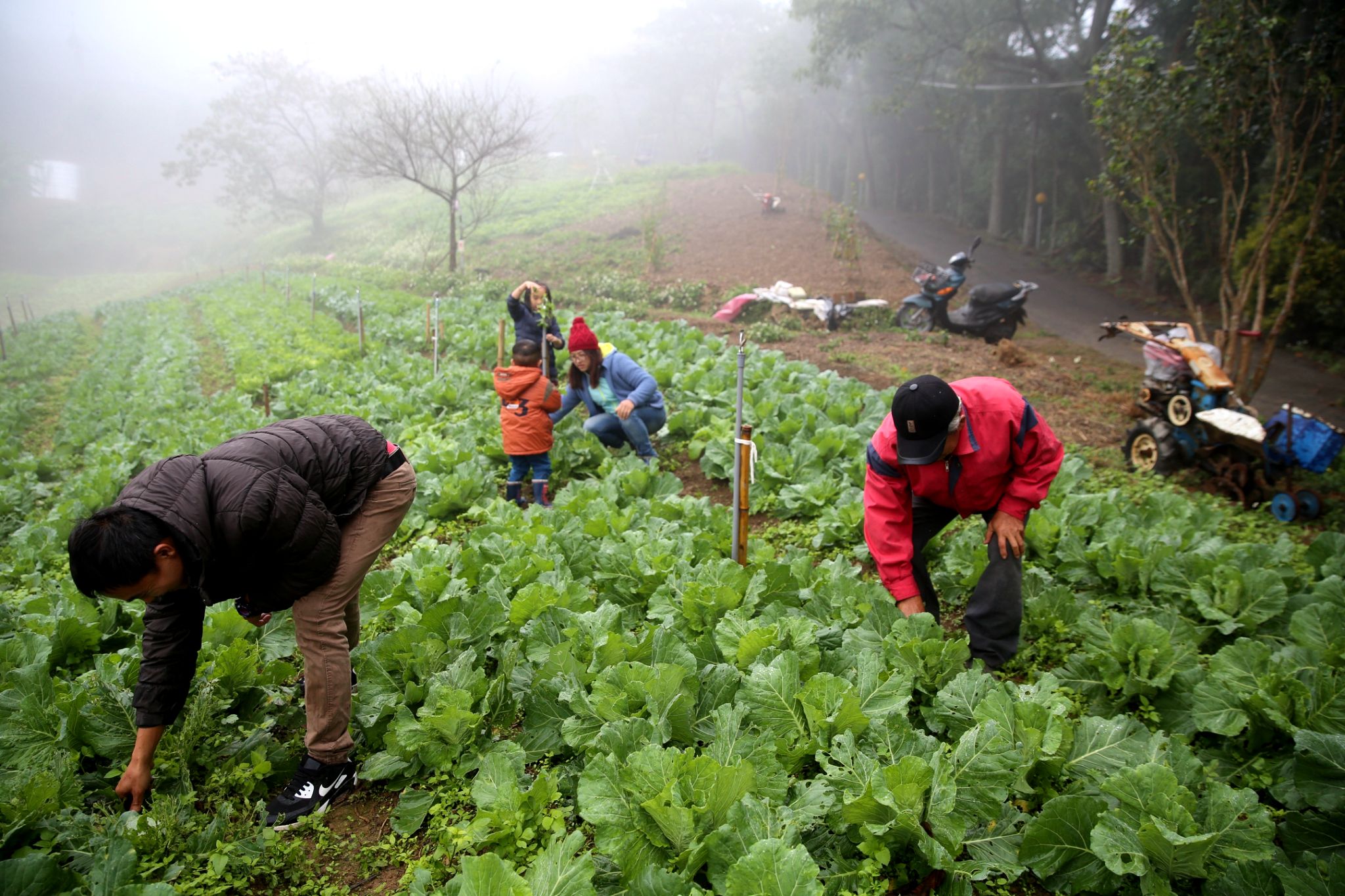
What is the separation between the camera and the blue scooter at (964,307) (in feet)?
40.0

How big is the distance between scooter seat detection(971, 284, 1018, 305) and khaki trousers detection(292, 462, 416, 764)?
11.6m

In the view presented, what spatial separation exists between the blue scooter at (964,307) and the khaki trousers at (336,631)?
37.3 feet

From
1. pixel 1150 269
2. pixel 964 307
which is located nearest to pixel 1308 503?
pixel 964 307

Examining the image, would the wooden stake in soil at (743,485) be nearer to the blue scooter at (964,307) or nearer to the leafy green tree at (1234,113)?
the leafy green tree at (1234,113)

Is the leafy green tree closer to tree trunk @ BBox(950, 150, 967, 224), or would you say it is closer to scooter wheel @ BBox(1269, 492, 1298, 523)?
scooter wheel @ BBox(1269, 492, 1298, 523)

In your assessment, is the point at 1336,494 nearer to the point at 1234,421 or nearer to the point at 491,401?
the point at 1234,421

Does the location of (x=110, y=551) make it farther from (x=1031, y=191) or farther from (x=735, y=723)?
(x=1031, y=191)

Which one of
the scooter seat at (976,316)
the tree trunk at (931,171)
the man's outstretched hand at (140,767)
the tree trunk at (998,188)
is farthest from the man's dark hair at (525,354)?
the tree trunk at (931,171)

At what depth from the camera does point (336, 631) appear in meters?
2.68

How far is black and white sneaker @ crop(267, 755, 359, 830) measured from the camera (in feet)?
8.73

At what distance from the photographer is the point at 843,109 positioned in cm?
4638

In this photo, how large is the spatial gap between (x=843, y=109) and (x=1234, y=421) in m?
46.1

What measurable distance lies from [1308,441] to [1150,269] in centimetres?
1361

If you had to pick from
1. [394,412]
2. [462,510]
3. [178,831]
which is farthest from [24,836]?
[394,412]
